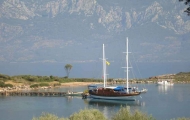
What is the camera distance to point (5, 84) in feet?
275

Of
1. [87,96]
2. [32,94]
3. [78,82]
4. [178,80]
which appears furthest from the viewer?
[178,80]

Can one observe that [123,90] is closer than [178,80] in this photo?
Yes

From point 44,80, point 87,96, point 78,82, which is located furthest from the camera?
point 78,82

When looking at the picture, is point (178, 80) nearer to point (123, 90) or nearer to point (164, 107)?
point (123, 90)

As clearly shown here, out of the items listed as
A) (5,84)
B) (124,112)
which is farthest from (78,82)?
(124,112)

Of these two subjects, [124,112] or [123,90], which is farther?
[123,90]

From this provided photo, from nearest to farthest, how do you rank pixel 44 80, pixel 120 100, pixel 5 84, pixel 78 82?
1. pixel 120 100
2. pixel 5 84
3. pixel 44 80
4. pixel 78 82

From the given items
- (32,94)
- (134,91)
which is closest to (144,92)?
(134,91)

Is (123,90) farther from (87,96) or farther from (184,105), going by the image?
(184,105)

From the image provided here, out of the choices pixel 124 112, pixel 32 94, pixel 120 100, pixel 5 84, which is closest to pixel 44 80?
pixel 5 84

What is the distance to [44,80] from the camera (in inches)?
3900

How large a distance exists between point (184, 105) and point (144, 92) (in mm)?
14804

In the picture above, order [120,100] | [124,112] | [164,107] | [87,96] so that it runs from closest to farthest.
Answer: [124,112] < [164,107] < [120,100] < [87,96]

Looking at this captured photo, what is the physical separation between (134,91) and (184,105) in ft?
38.0
